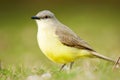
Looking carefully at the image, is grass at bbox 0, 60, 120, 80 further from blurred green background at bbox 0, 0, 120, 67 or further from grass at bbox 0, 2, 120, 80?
blurred green background at bbox 0, 0, 120, 67

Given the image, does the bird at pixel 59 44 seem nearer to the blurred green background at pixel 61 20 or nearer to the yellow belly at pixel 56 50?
the yellow belly at pixel 56 50

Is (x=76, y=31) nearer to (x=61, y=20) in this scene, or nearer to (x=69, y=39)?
(x=61, y=20)

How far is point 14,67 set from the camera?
413 inches

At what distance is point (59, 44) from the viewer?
10508mm

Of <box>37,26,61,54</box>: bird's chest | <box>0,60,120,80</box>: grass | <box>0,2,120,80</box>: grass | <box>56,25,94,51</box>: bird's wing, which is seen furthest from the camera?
<box>56,25,94,51</box>: bird's wing

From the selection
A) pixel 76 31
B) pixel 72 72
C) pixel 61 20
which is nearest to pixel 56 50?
pixel 72 72

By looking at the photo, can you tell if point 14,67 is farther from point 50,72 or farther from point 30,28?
point 30,28

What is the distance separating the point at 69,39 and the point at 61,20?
40.5 feet

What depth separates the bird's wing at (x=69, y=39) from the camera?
1057cm

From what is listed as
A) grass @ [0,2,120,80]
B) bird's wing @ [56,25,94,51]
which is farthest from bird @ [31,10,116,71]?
grass @ [0,2,120,80]

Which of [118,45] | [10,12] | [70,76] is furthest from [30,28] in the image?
[70,76]

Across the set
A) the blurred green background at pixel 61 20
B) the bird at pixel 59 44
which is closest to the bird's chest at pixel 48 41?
the bird at pixel 59 44

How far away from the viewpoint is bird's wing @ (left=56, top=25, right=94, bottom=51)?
10.6 meters

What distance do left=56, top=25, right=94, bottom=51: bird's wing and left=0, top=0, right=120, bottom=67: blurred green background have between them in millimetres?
4103
